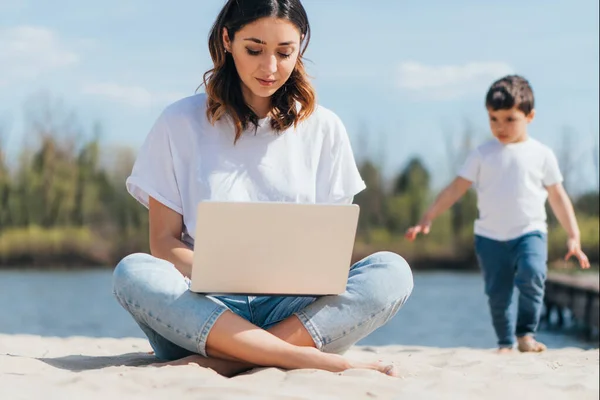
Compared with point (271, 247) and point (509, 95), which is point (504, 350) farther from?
point (271, 247)

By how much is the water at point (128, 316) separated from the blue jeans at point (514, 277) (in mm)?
4324

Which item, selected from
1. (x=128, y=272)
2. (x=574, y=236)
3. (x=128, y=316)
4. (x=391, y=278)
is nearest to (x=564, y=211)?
(x=574, y=236)

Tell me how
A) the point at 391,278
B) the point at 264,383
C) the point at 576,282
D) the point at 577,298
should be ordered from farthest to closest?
the point at 576,282, the point at 577,298, the point at 391,278, the point at 264,383

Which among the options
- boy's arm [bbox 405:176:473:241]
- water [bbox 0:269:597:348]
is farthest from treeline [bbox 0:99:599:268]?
boy's arm [bbox 405:176:473:241]

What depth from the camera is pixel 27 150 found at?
90.2 ft

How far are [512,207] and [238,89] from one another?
271 cm

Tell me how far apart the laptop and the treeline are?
2128cm

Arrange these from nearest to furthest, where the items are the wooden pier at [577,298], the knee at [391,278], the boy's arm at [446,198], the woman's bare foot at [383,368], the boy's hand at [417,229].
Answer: the woman's bare foot at [383,368]
the knee at [391,278]
the boy's hand at [417,229]
the boy's arm at [446,198]
the wooden pier at [577,298]

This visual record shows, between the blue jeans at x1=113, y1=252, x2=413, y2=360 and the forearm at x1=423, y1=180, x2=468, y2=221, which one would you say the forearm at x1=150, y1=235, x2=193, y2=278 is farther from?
the forearm at x1=423, y1=180, x2=468, y2=221

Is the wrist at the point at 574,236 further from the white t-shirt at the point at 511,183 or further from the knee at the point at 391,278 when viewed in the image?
the knee at the point at 391,278

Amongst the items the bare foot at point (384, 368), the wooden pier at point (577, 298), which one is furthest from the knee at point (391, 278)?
the wooden pier at point (577, 298)

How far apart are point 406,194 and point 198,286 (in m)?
23.5

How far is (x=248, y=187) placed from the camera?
130 inches

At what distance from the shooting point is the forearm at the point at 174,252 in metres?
3.22
